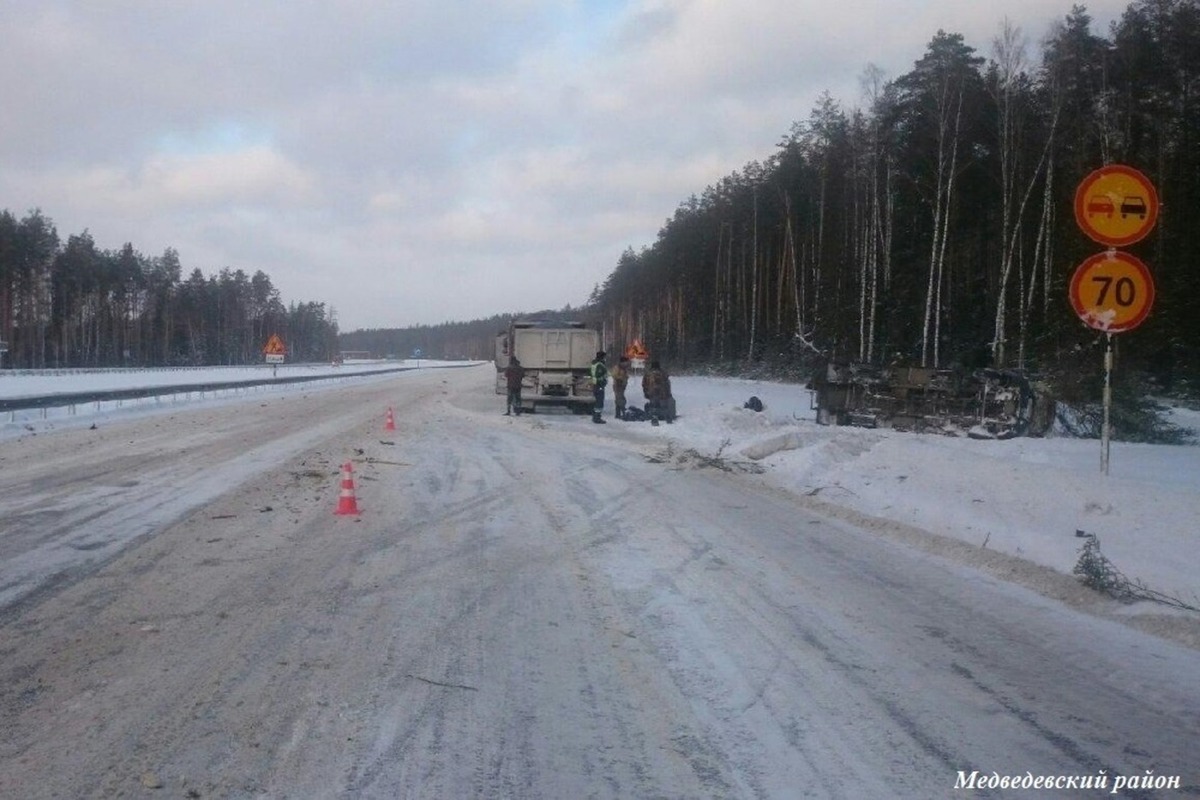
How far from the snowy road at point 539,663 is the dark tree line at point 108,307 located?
300 ft

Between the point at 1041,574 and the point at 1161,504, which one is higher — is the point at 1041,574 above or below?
below

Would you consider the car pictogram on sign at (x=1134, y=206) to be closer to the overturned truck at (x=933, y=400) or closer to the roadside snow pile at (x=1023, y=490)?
the roadside snow pile at (x=1023, y=490)

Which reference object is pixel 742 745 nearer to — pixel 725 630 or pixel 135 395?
pixel 725 630

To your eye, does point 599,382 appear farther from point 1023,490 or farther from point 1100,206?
point 1100,206

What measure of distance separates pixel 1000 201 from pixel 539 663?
1550 inches

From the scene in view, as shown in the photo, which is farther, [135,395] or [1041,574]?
[135,395]

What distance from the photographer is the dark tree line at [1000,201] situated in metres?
30.7

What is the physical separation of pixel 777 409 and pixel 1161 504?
23.3 metres

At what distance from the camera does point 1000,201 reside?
39656mm

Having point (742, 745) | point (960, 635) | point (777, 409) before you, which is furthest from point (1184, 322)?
point (742, 745)

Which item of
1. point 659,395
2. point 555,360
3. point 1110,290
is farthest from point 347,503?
point 555,360

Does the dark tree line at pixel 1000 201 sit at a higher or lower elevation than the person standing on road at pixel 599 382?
higher

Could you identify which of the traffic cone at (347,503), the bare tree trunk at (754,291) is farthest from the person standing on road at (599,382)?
the bare tree trunk at (754,291)

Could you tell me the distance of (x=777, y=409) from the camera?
103 feet
